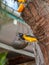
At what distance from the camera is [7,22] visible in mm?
1720

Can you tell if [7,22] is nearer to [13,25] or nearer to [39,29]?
[13,25]

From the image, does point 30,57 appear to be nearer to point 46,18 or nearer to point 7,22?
point 7,22

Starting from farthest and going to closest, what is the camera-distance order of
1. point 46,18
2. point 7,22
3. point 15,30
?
1. point 15,30
2. point 7,22
3. point 46,18

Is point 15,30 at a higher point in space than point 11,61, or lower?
higher

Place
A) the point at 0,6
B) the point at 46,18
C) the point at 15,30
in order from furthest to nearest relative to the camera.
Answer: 1. the point at 15,30
2. the point at 0,6
3. the point at 46,18

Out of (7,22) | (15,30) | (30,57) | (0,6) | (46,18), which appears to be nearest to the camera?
(46,18)

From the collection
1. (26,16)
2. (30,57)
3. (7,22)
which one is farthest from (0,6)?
(30,57)

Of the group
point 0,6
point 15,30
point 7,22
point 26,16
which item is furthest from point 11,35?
point 26,16

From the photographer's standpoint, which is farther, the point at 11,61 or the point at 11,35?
the point at 11,61

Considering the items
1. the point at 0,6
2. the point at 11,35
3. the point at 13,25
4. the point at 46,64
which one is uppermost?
the point at 46,64

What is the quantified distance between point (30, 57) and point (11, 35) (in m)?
0.35

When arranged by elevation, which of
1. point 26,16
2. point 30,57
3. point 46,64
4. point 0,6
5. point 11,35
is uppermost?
point 26,16

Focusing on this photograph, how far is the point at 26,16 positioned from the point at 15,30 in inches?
42.9

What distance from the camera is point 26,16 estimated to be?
2.53 feet
